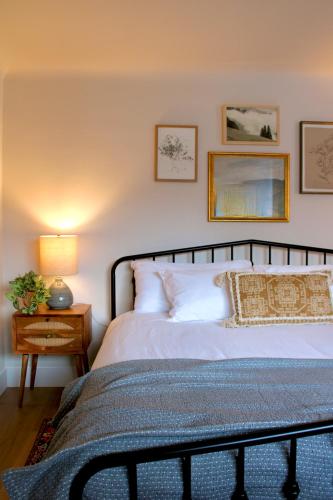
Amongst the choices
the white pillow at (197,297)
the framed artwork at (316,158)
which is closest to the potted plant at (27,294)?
the white pillow at (197,297)

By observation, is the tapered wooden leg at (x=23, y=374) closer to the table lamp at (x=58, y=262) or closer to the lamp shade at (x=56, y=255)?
the table lamp at (x=58, y=262)

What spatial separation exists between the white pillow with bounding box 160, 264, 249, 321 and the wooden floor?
3.49 feet

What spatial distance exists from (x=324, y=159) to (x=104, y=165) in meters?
1.72

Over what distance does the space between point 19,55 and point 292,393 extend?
2.65 metres

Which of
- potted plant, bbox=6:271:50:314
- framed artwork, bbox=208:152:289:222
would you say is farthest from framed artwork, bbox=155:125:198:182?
potted plant, bbox=6:271:50:314

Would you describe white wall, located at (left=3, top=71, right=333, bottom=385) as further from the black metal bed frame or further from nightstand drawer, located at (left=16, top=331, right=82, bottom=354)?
the black metal bed frame

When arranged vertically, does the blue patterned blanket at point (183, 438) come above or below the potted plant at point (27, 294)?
below

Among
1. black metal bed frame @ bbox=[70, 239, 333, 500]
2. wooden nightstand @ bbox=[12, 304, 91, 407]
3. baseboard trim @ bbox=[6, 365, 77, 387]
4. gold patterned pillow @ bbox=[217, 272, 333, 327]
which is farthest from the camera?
baseboard trim @ bbox=[6, 365, 77, 387]

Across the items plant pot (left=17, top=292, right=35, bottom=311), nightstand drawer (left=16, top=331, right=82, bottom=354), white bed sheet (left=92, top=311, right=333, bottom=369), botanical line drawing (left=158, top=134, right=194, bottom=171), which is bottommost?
nightstand drawer (left=16, top=331, right=82, bottom=354)

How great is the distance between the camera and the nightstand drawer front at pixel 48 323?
7.23 ft

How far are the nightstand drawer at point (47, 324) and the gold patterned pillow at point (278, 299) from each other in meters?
1.03

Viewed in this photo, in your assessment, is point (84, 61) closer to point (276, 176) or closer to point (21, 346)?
point (276, 176)

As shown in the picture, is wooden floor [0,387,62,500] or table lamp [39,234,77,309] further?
table lamp [39,234,77,309]

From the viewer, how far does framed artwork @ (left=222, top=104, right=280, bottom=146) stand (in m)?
2.55
